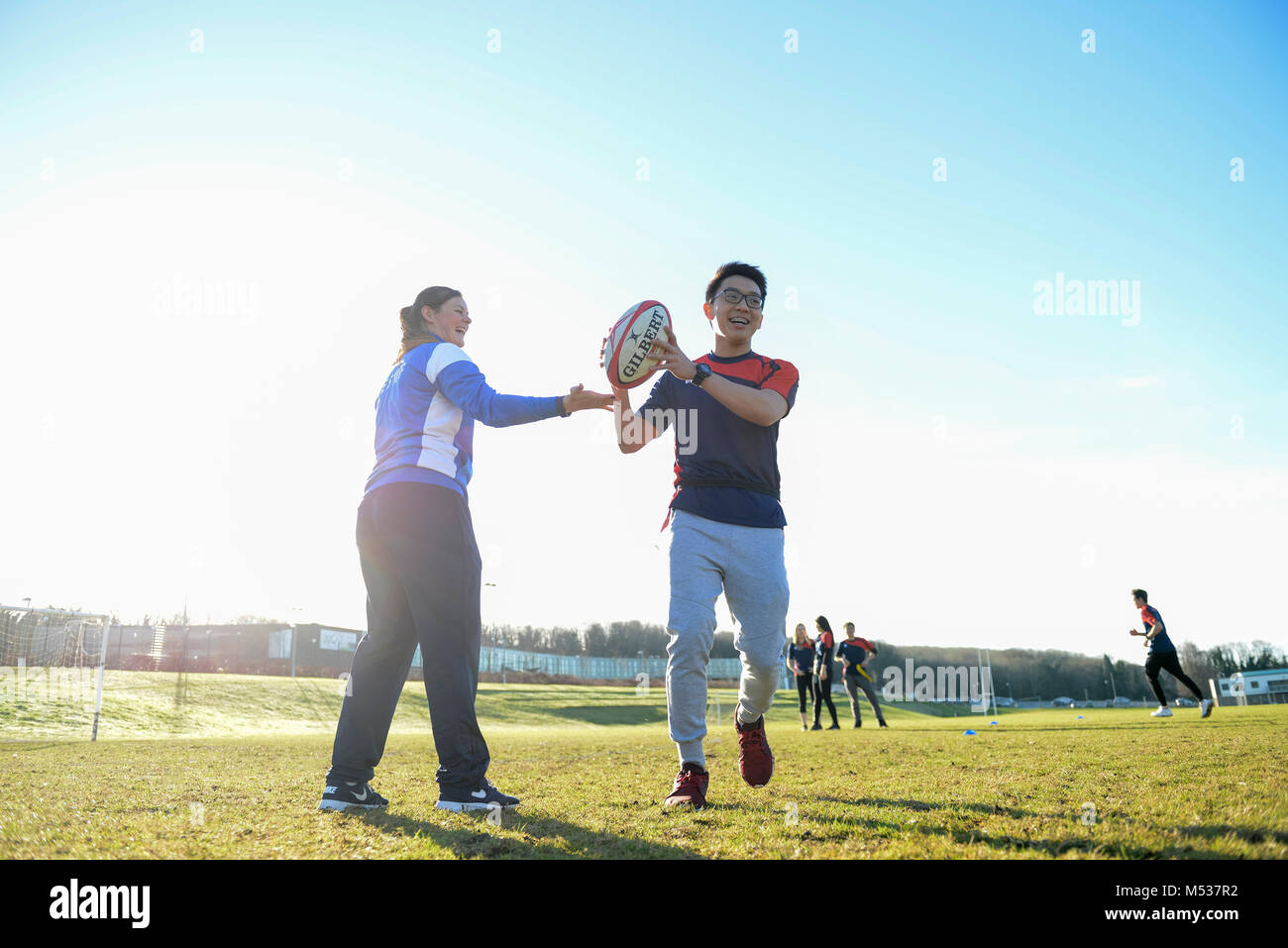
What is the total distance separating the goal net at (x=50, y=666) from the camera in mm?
14980

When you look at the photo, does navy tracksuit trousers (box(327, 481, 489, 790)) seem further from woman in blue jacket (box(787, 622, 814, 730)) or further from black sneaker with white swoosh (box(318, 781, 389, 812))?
woman in blue jacket (box(787, 622, 814, 730))

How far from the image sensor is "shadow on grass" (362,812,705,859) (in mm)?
2600

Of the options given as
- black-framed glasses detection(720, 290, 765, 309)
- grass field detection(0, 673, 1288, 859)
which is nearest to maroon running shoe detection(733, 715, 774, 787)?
grass field detection(0, 673, 1288, 859)

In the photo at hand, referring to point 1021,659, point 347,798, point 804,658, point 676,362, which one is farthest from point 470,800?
point 1021,659

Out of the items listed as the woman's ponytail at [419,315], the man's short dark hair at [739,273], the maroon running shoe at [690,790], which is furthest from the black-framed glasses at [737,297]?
the maroon running shoe at [690,790]

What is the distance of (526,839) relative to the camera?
2.92m

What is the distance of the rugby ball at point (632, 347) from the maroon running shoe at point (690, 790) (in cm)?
220

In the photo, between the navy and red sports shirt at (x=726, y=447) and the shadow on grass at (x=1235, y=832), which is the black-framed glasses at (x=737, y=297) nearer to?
the navy and red sports shirt at (x=726, y=447)

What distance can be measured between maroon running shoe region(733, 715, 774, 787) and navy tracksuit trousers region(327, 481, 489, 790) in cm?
150

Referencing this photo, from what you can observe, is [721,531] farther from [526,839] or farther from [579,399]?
[526,839]

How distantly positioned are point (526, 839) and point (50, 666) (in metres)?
21.6
